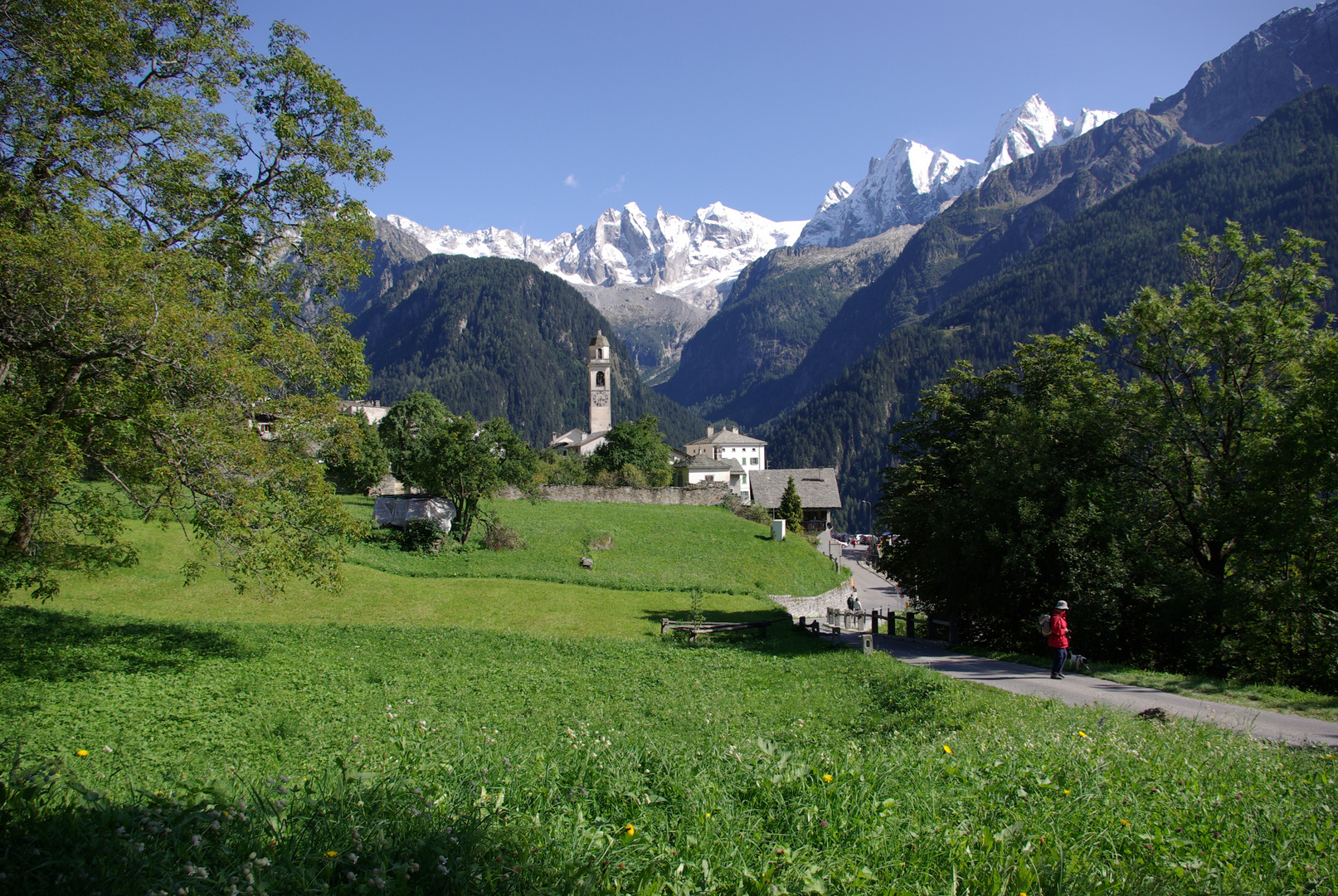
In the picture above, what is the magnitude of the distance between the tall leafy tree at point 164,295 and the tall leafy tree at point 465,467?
61.0 ft

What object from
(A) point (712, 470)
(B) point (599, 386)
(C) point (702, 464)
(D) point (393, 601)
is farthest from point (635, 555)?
(B) point (599, 386)

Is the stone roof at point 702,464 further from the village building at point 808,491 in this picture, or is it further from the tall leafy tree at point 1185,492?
the tall leafy tree at point 1185,492

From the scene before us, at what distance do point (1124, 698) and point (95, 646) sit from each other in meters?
18.4

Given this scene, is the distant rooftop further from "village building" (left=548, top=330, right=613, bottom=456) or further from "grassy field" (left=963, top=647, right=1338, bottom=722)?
"grassy field" (left=963, top=647, right=1338, bottom=722)

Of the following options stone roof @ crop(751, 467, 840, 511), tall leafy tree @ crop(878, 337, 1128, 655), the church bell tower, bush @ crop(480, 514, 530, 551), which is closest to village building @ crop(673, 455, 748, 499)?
stone roof @ crop(751, 467, 840, 511)

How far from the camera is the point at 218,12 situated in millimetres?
14648

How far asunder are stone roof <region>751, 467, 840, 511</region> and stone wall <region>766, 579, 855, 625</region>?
40582 mm

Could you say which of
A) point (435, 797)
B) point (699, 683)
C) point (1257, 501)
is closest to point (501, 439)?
point (699, 683)

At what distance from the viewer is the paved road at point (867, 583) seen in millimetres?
63125

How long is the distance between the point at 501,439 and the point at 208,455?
2465 centimetres

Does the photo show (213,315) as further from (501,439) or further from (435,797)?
(501,439)

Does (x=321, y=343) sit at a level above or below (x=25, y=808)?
above

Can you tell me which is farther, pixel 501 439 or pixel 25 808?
pixel 501 439

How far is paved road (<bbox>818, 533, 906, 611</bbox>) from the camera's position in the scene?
63125mm
